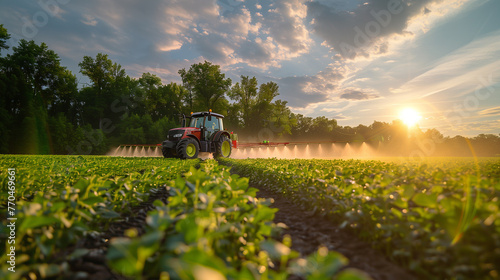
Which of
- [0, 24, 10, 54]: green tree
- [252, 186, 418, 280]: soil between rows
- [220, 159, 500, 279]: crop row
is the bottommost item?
[252, 186, 418, 280]: soil between rows

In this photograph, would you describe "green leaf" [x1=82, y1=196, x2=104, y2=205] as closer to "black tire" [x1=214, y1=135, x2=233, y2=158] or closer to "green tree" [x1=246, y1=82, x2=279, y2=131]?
"black tire" [x1=214, y1=135, x2=233, y2=158]

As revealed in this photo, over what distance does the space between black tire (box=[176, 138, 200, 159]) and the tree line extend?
1674 cm

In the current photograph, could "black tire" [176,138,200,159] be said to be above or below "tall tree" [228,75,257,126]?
below

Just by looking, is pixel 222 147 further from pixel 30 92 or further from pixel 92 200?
pixel 30 92

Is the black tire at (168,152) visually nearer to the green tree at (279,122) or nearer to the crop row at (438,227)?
the crop row at (438,227)

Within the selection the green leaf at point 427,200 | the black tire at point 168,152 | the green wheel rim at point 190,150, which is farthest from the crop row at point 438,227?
the black tire at point 168,152

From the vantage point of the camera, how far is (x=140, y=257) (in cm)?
75

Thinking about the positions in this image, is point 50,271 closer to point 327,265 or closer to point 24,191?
point 327,265

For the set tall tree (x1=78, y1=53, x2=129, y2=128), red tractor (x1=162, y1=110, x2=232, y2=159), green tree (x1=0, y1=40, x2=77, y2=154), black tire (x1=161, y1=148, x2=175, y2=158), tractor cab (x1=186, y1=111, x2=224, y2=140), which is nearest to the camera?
red tractor (x1=162, y1=110, x2=232, y2=159)

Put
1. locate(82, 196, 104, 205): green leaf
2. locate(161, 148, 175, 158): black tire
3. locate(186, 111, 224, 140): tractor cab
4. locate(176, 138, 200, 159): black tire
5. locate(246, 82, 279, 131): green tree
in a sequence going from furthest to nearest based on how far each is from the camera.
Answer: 1. locate(246, 82, 279, 131): green tree
2. locate(186, 111, 224, 140): tractor cab
3. locate(161, 148, 175, 158): black tire
4. locate(176, 138, 200, 159): black tire
5. locate(82, 196, 104, 205): green leaf

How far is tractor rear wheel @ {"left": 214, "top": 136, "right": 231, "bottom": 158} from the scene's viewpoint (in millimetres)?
13656

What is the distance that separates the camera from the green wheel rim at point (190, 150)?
11659mm

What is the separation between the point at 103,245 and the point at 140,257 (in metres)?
1.66

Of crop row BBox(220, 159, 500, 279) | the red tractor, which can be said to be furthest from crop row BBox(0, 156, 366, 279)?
the red tractor
